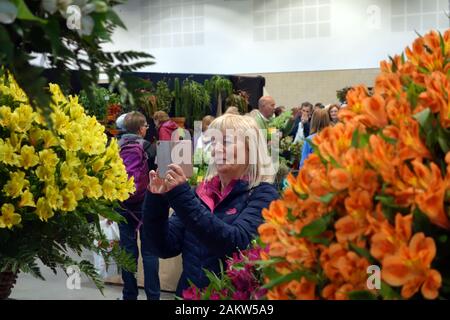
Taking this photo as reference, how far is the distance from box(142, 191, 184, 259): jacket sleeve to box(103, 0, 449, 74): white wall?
8.88 m

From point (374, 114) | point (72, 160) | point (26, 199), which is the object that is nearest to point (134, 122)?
point (72, 160)

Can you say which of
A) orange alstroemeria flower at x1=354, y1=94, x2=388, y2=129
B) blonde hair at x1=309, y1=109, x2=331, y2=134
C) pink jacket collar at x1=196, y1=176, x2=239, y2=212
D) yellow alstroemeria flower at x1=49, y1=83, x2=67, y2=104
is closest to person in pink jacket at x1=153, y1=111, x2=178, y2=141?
blonde hair at x1=309, y1=109, x2=331, y2=134

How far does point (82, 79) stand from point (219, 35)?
39.8 feet

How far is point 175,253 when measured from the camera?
2.34m

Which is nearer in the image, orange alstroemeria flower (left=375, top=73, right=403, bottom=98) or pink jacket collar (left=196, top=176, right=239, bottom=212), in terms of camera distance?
orange alstroemeria flower (left=375, top=73, right=403, bottom=98)

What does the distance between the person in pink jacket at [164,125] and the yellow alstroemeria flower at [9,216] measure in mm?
4462

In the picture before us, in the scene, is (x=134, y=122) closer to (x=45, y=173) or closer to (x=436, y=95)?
(x=45, y=173)

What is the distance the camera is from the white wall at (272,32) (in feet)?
35.8

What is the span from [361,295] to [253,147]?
1643 millimetres

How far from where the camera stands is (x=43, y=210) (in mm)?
1600

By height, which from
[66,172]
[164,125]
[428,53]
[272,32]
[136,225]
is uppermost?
[272,32]

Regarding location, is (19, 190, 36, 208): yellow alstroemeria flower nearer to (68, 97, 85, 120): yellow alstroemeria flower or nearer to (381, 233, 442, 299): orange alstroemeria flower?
(68, 97, 85, 120): yellow alstroemeria flower

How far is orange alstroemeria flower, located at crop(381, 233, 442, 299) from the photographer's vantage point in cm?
70
